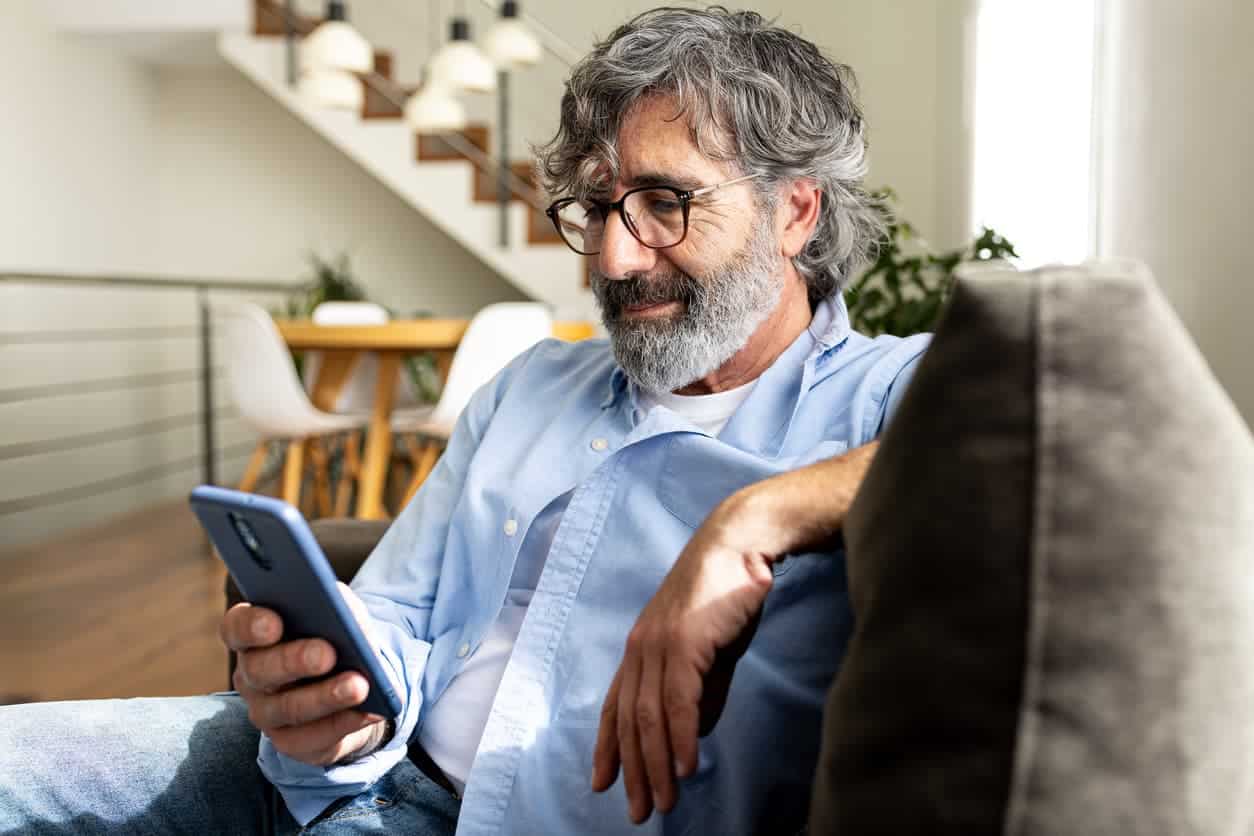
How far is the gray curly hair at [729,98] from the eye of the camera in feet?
3.83

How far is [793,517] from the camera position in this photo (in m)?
0.74

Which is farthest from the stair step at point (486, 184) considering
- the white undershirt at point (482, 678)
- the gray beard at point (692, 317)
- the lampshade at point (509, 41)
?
the white undershirt at point (482, 678)

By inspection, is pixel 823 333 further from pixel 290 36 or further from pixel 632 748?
pixel 290 36

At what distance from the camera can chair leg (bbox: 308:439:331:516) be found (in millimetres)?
4480

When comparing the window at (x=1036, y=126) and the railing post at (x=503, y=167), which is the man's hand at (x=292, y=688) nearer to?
the window at (x=1036, y=126)

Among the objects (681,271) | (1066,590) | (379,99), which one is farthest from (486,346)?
(1066,590)

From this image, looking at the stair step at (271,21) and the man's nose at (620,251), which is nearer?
the man's nose at (620,251)

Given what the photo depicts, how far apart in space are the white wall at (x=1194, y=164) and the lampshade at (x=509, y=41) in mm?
2910

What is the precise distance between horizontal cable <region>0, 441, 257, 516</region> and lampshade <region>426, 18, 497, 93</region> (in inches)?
89.2

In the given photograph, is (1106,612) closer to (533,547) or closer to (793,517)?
(793,517)

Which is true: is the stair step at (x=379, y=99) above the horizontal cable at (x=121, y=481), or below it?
above

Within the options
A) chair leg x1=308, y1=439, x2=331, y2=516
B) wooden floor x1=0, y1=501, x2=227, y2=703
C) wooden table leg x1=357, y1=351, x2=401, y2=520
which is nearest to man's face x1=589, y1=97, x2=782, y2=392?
wooden floor x1=0, y1=501, x2=227, y2=703

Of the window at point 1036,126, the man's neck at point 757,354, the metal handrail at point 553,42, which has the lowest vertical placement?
the man's neck at point 757,354

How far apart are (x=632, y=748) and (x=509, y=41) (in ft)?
13.5
